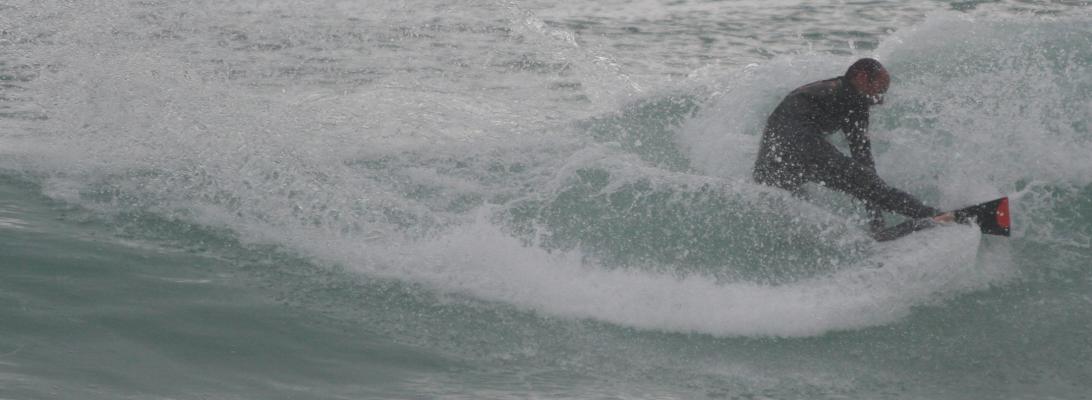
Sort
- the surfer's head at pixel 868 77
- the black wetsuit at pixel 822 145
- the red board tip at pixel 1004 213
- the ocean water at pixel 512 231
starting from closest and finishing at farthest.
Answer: the ocean water at pixel 512 231
the red board tip at pixel 1004 213
the surfer's head at pixel 868 77
the black wetsuit at pixel 822 145

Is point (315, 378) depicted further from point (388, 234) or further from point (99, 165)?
point (99, 165)

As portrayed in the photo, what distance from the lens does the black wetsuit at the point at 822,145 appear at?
7.56m

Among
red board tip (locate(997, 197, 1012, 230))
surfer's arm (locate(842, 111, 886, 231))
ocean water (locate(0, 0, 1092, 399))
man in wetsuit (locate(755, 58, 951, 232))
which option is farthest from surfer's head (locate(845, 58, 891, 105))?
red board tip (locate(997, 197, 1012, 230))

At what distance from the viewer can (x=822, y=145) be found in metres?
7.64

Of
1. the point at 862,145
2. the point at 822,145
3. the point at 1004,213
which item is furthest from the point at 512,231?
the point at 1004,213

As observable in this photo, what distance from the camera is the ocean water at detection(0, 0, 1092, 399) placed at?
19.3ft

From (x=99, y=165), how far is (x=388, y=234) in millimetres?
2594

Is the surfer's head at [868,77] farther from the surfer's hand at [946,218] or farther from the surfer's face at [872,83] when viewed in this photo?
the surfer's hand at [946,218]

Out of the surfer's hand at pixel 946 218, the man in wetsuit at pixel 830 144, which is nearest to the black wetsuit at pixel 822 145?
the man in wetsuit at pixel 830 144

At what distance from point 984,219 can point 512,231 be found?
2.82 m

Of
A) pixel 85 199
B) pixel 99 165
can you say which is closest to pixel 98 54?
pixel 99 165

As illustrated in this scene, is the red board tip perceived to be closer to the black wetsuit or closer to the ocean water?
the ocean water

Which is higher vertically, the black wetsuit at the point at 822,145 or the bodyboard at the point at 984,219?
the black wetsuit at the point at 822,145

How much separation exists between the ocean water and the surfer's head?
79 cm
